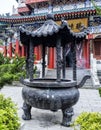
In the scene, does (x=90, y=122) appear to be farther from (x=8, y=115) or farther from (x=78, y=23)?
(x=78, y=23)

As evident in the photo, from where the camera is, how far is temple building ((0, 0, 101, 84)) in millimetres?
16781

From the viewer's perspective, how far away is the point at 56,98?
514cm

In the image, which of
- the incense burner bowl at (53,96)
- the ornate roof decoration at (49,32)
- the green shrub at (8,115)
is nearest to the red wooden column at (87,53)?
the ornate roof decoration at (49,32)

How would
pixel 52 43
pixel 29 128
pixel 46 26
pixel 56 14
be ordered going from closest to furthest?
pixel 29 128
pixel 46 26
pixel 52 43
pixel 56 14

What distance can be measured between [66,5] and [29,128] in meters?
15.5

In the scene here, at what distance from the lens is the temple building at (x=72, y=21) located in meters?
16.8

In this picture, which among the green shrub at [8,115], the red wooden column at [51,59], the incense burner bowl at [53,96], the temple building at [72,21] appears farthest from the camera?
the red wooden column at [51,59]

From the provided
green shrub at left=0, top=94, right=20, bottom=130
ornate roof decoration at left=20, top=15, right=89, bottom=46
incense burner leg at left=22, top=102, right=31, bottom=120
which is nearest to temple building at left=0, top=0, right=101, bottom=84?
ornate roof decoration at left=20, top=15, right=89, bottom=46

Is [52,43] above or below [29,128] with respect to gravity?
above

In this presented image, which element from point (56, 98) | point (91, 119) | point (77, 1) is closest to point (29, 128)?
point (56, 98)

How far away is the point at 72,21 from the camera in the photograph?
1742 cm

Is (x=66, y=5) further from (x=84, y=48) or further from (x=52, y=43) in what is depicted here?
(x=52, y=43)

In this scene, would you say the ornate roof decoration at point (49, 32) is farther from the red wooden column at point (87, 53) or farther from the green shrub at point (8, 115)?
the red wooden column at point (87, 53)

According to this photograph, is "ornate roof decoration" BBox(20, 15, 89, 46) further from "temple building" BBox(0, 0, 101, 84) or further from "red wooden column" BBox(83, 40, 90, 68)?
"red wooden column" BBox(83, 40, 90, 68)
